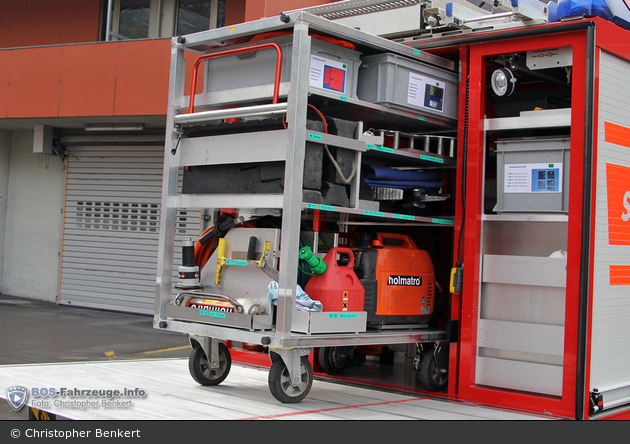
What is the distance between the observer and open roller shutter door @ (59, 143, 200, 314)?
43.4ft

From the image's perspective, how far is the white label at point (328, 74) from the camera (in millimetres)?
4770

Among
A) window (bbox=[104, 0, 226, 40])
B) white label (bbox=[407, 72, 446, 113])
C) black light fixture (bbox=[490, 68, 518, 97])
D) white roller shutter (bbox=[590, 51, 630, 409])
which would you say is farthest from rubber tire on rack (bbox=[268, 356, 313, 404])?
window (bbox=[104, 0, 226, 40])

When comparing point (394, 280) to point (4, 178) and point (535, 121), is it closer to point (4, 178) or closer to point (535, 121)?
point (535, 121)

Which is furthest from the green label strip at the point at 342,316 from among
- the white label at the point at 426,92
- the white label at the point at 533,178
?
the white label at the point at 426,92

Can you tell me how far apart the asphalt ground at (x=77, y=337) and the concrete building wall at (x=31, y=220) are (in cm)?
117

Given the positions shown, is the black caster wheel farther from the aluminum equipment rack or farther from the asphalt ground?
the asphalt ground

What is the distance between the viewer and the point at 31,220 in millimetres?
15266

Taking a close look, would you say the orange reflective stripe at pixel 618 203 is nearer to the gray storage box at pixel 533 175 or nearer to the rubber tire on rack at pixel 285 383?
the gray storage box at pixel 533 175

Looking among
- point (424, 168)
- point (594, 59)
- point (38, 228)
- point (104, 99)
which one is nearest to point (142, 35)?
point (104, 99)

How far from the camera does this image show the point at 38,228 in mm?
15117

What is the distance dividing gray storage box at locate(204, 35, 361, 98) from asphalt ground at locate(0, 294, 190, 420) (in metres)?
4.18

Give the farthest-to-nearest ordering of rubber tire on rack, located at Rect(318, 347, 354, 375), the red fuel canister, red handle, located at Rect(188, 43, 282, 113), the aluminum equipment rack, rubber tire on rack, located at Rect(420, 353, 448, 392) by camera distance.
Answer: rubber tire on rack, located at Rect(318, 347, 354, 375)
rubber tire on rack, located at Rect(420, 353, 448, 392)
the red fuel canister
red handle, located at Rect(188, 43, 282, 113)
the aluminum equipment rack

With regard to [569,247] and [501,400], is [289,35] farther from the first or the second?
[501,400]

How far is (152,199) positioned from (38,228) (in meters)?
3.50
